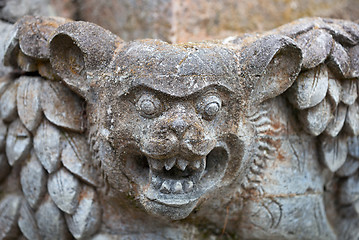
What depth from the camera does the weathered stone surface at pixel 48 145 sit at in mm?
1234

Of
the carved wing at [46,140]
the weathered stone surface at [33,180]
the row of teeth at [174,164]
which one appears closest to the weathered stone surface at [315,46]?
the row of teeth at [174,164]

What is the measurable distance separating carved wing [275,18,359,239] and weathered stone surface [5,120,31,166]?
2.26ft

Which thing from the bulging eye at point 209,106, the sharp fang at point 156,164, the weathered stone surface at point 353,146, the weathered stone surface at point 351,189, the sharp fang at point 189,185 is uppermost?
the weathered stone surface at point 353,146

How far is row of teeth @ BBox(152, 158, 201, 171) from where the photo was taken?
1091 millimetres

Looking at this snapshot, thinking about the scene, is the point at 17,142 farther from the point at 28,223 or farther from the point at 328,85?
the point at 328,85

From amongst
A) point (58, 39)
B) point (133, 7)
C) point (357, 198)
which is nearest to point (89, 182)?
point (58, 39)

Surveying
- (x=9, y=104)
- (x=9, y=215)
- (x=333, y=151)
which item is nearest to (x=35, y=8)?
(x=9, y=104)

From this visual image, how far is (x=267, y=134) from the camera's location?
1.25 meters

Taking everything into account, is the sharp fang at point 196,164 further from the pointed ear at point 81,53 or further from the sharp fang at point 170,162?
the pointed ear at point 81,53

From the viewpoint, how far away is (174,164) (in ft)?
3.60

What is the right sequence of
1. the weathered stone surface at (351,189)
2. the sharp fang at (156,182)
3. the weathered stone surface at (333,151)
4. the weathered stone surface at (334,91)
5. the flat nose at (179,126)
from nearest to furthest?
the flat nose at (179,126) → the sharp fang at (156,182) → the weathered stone surface at (334,91) → the weathered stone surface at (333,151) → the weathered stone surface at (351,189)

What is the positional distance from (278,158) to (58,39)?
64cm

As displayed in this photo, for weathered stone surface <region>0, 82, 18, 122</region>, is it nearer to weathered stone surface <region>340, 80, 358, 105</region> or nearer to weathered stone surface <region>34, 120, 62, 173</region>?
weathered stone surface <region>34, 120, 62, 173</region>

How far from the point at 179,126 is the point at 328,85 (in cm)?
44
